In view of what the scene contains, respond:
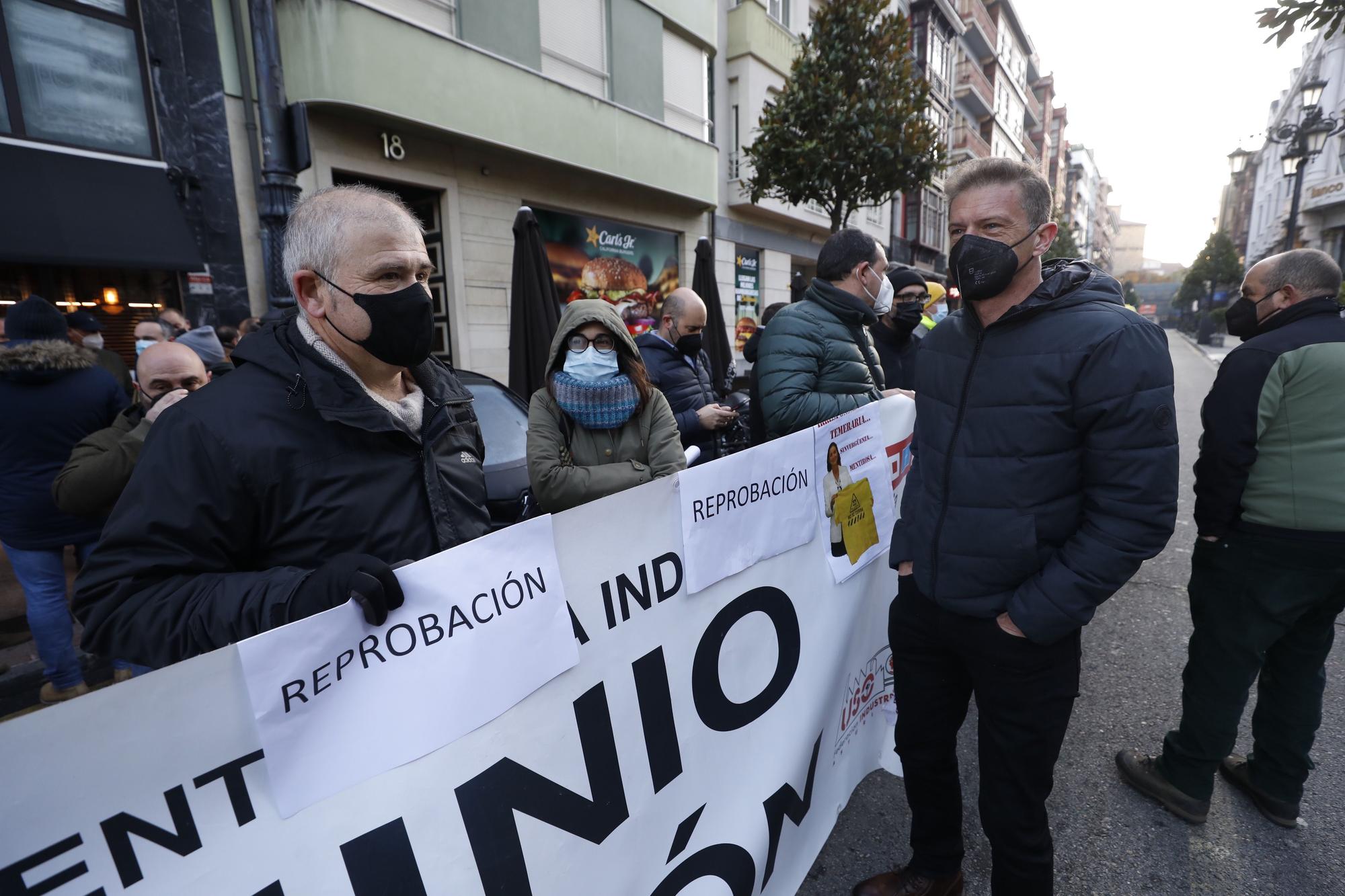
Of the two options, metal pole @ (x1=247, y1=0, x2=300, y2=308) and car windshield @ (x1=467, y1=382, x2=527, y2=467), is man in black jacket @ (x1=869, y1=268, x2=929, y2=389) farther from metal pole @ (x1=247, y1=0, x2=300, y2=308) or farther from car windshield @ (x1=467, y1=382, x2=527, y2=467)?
metal pole @ (x1=247, y1=0, x2=300, y2=308)

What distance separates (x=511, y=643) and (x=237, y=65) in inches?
329

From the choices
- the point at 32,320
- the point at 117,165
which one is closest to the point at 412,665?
the point at 32,320

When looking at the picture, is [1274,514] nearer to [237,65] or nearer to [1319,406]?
[1319,406]

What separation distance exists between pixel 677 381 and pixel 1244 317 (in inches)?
99.1

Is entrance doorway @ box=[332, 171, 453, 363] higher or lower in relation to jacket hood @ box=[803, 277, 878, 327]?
higher

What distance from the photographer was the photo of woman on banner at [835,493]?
2.17m

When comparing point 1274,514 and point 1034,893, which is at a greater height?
point 1274,514

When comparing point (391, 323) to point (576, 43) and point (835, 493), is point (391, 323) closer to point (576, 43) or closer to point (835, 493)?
point (835, 493)

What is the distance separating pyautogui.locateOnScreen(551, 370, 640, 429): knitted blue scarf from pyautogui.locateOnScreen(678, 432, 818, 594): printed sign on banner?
0.80 m

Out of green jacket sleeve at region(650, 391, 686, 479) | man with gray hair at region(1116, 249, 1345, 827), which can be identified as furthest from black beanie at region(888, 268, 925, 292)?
green jacket sleeve at region(650, 391, 686, 479)

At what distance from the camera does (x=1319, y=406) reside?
2.13 meters

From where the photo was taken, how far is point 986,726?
1.80 metres

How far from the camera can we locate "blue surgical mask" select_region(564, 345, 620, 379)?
257cm

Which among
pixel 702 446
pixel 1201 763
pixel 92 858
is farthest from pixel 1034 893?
pixel 702 446
